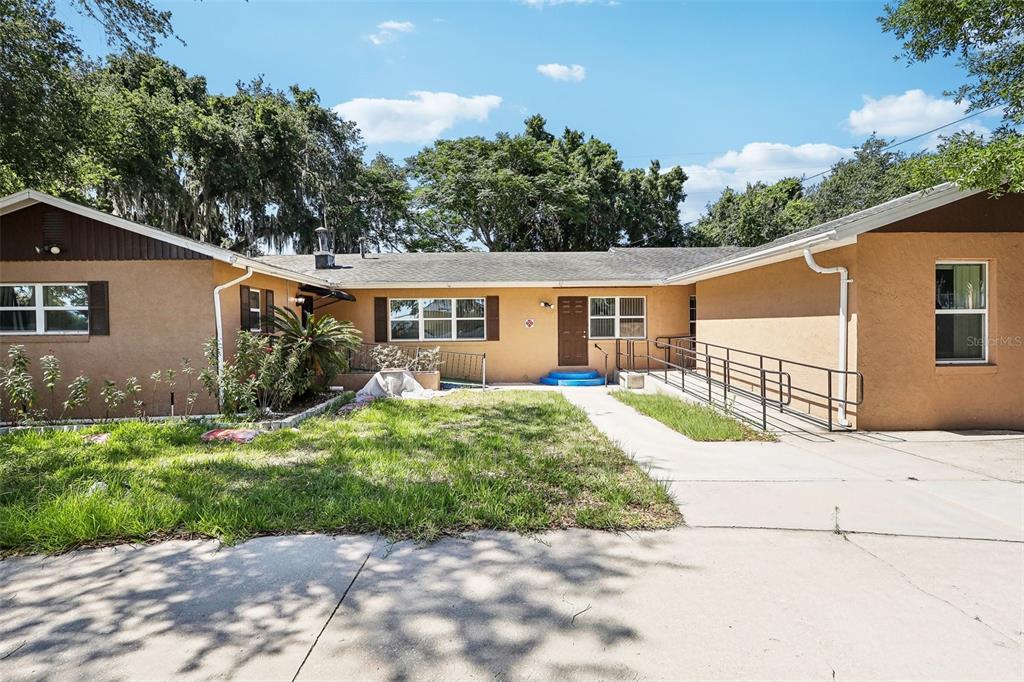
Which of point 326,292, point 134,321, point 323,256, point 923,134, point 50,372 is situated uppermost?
point 923,134

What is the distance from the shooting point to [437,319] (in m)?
13.1

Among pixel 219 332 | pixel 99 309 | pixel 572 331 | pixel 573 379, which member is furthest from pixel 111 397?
pixel 572 331

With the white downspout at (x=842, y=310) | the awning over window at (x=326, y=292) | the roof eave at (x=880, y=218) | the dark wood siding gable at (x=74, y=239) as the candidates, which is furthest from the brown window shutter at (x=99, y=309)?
the white downspout at (x=842, y=310)

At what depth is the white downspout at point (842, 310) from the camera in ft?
22.5

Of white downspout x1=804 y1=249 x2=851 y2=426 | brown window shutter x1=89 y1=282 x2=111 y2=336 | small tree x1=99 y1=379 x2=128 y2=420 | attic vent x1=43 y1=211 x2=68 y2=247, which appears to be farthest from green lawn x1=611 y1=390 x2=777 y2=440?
attic vent x1=43 y1=211 x2=68 y2=247

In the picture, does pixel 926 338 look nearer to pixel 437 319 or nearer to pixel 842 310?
pixel 842 310

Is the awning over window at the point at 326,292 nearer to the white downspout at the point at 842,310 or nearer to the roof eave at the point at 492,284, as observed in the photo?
the roof eave at the point at 492,284

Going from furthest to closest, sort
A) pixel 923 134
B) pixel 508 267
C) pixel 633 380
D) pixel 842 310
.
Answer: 1. pixel 923 134
2. pixel 508 267
3. pixel 633 380
4. pixel 842 310

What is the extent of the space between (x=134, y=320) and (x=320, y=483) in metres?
5.87

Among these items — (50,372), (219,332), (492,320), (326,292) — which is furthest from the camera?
(492,320)

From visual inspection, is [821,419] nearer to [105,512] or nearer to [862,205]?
[105,512]

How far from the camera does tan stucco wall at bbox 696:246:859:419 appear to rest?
7.17 metres

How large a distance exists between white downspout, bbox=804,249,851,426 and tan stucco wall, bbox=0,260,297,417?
9.46 meters

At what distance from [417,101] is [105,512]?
20.3 metres
